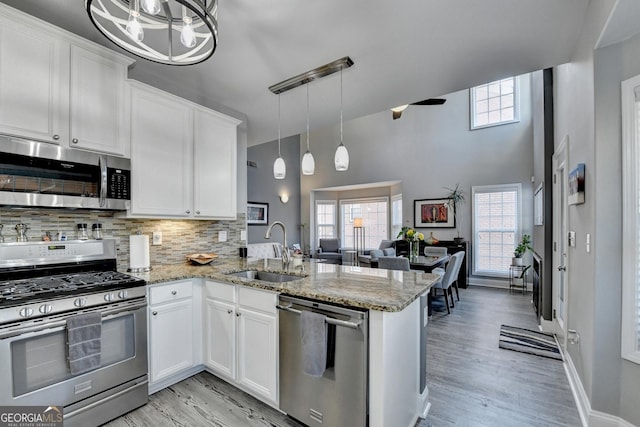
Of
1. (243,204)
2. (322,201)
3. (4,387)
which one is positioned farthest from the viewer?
(322,201)

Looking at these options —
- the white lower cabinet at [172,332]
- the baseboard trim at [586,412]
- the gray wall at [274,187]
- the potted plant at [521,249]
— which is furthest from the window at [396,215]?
the white lower cabinet at [172,332]

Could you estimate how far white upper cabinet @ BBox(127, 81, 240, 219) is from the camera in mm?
2393

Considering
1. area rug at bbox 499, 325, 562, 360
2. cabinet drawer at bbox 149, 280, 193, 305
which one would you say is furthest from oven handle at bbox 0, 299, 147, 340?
area rug at bbox 499, 325, 562, 360

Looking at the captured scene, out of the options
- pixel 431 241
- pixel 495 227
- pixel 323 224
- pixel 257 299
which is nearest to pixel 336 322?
pixel 257 299

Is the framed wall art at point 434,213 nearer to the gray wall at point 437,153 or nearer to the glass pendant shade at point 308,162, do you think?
the gray wall at point 437,153

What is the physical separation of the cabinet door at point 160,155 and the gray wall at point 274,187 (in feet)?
15.1

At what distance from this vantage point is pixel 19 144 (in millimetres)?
1801

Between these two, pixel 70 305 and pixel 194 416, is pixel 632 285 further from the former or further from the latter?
pixel 70 305

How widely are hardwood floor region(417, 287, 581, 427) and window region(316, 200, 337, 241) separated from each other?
543 cm

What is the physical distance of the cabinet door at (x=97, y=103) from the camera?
2037 millimetres

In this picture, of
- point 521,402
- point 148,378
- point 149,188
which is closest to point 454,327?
point 521,402

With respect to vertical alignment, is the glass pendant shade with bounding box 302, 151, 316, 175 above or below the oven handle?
above

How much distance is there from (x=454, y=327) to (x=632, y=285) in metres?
2.32

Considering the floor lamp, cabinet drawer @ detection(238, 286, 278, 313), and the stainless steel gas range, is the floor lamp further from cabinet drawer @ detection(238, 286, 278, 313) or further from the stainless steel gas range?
the stainless steel gas range
